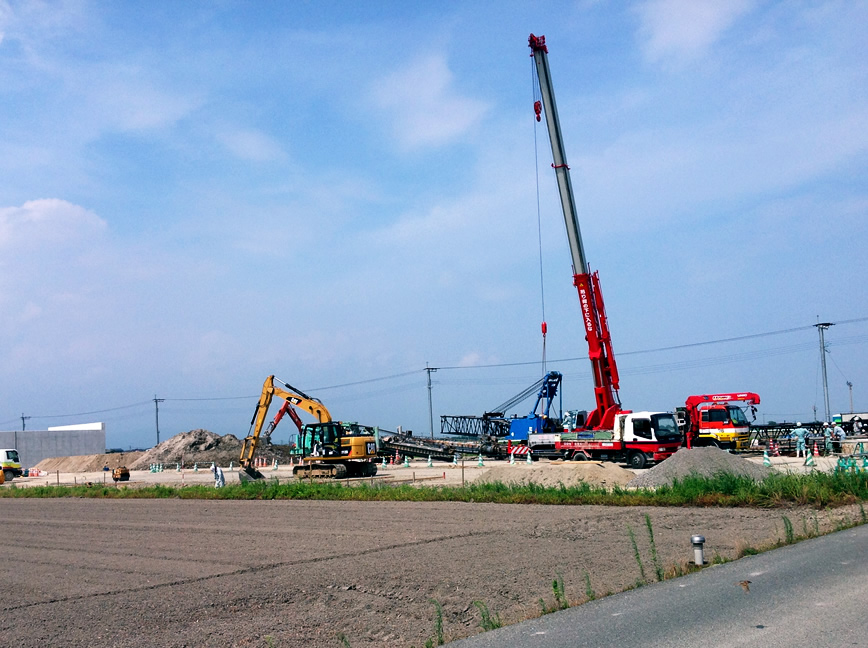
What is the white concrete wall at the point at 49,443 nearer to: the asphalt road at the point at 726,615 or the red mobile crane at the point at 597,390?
the red mobile crane at the point at 597,390

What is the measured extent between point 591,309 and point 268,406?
17.4 m

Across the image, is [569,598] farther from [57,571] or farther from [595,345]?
[595,345]

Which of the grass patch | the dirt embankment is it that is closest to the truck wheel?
the grass patch

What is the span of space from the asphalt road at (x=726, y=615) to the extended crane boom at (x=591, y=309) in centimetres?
2477

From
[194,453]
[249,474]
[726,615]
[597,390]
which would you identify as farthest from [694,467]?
[194,453]

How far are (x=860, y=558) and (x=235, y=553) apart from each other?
34.0 feet

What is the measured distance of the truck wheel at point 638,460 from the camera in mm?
32531

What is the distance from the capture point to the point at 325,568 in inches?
495

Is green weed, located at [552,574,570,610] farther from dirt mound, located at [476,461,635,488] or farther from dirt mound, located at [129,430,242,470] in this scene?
dirt mound, located at [129,430,242,470]

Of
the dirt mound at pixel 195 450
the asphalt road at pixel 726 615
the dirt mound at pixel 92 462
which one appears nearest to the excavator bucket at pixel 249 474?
the dirt mound at pixel 195 450

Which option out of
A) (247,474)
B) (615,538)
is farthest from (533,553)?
(247,474)

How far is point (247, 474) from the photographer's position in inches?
1506

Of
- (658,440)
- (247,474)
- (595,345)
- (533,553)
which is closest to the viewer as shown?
(533,553)

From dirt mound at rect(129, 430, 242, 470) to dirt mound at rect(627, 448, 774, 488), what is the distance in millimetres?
47113
